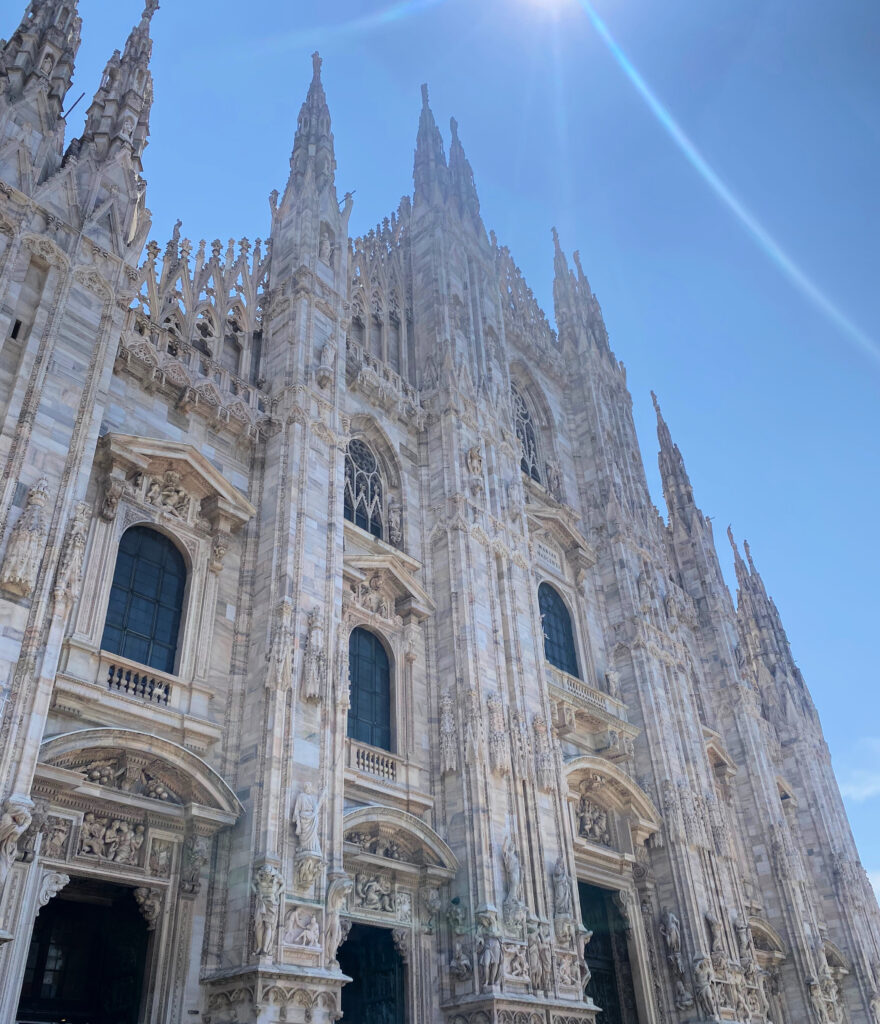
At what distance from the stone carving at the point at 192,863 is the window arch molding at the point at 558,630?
12.1 meters

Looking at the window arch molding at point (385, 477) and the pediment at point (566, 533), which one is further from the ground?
the pediment at point (566, 533)

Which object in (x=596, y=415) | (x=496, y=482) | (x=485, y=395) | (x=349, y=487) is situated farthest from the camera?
(x=596, y=415)

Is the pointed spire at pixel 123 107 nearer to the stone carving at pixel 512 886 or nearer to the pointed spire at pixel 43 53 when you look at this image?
the pointed spire at pixel 43 53

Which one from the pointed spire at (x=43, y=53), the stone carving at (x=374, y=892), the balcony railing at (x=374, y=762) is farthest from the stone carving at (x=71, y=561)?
the pointed spire at (x=43, y=53)

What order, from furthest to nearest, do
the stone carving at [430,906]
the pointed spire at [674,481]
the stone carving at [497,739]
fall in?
the pointed spire at [674,481] < the stone carving at [497,739] < the stone carving at [430,906]

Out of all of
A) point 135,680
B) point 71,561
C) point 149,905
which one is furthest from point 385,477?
point 149,905

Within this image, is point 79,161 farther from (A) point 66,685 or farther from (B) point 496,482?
(B) point 496,482

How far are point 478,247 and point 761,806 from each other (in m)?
19.5

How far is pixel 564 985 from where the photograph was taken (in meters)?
16.8

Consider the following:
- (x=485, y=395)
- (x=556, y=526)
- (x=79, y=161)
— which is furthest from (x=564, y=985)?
(x=79, y=161)

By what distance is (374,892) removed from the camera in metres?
15.6

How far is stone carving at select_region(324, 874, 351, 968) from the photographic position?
1326 cm

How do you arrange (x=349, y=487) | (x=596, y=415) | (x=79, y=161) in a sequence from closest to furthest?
(x=79, y=161), (x=349, y=487), (x=596, y=415)

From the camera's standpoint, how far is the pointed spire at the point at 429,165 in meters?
28.4
